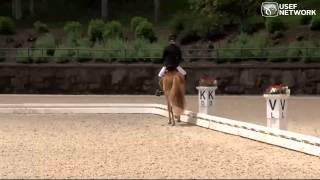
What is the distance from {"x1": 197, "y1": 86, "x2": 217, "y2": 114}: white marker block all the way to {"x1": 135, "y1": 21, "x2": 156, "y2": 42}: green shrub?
2033 centimetres

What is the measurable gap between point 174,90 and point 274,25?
2219cm

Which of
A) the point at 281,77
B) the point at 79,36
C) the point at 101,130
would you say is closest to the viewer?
the point at 101,130

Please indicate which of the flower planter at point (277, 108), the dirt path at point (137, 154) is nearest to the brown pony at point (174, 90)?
the dirt path at point (137, 154)

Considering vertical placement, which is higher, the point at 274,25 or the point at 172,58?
the point at 274,25

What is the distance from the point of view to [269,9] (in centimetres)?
4031

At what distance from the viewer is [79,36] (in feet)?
134

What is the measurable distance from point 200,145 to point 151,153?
1.51 meters

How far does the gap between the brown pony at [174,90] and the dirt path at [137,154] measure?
1.95 ft

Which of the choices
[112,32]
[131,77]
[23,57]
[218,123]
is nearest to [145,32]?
[112,32]

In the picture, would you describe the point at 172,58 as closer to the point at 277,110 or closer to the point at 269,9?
the point at 277,110

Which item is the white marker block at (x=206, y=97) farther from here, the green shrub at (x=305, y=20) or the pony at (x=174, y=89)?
the green shrub at (x=305, y=20)

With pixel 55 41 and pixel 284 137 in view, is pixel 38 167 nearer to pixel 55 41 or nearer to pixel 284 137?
pixel 284 137

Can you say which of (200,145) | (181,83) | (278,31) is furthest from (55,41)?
(200,145)

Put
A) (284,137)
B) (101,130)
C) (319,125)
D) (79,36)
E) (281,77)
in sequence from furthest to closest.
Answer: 1. (79,36)
2. (281,77)
3. (319,125)
4. (101,130)
5. (284,137)
